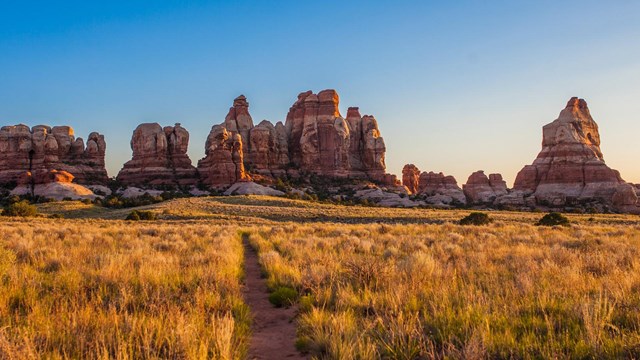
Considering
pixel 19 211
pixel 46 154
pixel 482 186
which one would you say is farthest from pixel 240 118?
pixel 19 211

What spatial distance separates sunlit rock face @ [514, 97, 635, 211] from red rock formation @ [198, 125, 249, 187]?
69045 millimetres

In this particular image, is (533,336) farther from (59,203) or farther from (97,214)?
(59,203)

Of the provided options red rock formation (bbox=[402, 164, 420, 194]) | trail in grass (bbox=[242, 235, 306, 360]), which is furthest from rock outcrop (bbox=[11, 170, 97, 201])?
red rock formation (bbox=[402, 164, 420, 194])

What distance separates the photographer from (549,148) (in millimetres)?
108000

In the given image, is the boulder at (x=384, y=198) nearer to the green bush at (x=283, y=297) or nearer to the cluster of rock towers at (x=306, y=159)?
the cluster of rock towers at (x=306, y=159)

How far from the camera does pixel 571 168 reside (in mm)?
99938

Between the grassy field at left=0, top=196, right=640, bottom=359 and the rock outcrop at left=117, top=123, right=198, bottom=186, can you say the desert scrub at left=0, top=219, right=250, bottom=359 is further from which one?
the rock outcrop at left=117, top=123, right=198, bottom=186

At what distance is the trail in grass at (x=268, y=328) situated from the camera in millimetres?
5527

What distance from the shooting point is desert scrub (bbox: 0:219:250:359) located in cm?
469

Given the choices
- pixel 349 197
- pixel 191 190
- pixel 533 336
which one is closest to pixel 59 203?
pixel 191 190

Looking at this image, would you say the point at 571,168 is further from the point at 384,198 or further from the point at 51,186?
the point at 51,186

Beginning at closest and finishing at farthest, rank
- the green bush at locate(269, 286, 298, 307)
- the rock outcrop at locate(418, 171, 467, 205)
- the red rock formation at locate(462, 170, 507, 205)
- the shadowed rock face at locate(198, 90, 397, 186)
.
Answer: the green bush at locate(269, 286, 298, 307) → the rock outcrop at locate(418, 171, 467, 205) → the red rock formation at locate(462, 170, 507, 205) → the shadowed rock face at locate(198, 90, 397, 186)

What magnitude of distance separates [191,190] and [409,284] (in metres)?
92.2

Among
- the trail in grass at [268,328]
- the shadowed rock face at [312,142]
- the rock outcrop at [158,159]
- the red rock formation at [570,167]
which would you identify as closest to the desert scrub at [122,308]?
the trail in grass at [268,328]
